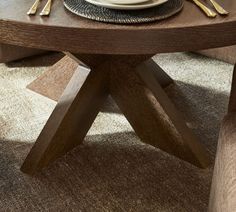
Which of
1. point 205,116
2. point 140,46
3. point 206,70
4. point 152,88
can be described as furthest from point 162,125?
point 206,70

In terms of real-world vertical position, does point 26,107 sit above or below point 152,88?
below

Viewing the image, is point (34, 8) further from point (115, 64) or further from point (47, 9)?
point (115, 64)

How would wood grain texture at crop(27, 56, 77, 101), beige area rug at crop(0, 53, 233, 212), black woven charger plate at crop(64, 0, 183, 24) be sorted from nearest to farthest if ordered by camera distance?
black woven charger plate at crop(64, 0, 183, 24)
beige area rug at crop(0, 53, 233, 212)
wood grain texture at crop(27, 56, 77, 101)

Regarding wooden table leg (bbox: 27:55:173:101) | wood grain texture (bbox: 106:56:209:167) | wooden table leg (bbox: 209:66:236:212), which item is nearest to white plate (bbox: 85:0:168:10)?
wooden table leg (bbox: 209:66:236:212)

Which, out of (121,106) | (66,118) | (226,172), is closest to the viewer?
(226,172)

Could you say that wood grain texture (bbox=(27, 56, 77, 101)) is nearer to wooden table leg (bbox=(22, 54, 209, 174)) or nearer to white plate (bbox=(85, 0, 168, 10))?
wooden table leg (bbox=(22, 54, 209, 174))

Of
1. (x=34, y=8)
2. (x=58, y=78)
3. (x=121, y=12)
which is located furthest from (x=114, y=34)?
(x=58, y=78)

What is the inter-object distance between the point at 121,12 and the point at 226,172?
41 cm

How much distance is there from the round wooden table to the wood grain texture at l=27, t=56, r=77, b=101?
1.10 ft

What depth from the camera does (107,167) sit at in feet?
4.57

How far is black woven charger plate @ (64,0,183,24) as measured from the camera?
0.86m

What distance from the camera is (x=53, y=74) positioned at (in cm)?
181

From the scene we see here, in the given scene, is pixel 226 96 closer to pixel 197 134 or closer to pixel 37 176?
pixel 197 134

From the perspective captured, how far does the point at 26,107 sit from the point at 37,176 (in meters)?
0.48
